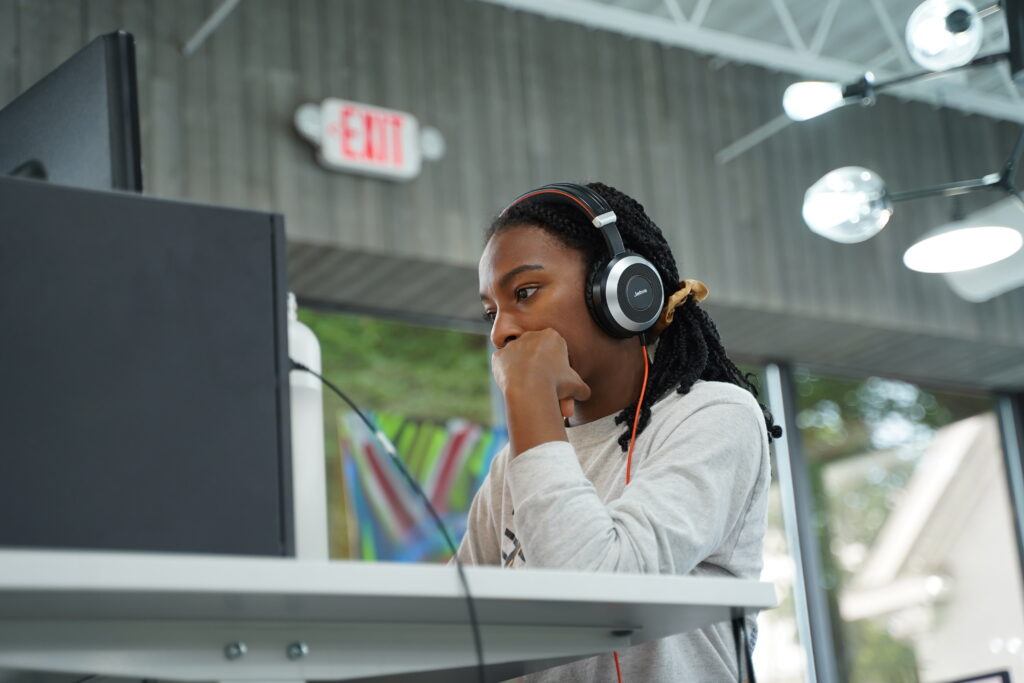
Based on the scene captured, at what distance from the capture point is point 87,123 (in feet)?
3.57

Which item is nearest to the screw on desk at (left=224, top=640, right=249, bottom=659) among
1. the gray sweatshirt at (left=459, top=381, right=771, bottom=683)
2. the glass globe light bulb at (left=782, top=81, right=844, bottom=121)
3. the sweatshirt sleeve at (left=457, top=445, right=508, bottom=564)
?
the gray sweatshirt at (left=459, top=381, right=771, bottom=683)

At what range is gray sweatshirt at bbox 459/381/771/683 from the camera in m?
1.03

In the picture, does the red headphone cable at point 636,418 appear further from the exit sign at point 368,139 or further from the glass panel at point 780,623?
the glass panel at point 780,623

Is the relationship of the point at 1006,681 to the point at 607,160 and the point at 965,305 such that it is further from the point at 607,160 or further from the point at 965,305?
the point at 965,305

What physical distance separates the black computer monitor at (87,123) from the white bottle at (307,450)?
0.21 m

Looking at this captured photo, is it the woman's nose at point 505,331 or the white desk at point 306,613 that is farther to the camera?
the woman's nose at point 505,331

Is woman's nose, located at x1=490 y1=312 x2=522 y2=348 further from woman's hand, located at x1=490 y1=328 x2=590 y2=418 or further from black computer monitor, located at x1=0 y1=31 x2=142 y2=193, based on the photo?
black computer monitor, located at x1=0 y1=31 x2=142 y2=193

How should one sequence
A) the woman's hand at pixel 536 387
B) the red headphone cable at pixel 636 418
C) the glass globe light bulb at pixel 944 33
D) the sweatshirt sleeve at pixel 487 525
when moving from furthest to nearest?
the glass globe light bulb at pixel 944 33, the sweatshirt sleeve at pixel 487 525, the red headphone cable at pixel 636 418, the woman's hand at pixel 536 387

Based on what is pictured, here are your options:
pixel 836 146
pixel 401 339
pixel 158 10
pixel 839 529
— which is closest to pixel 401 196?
pixel 401 339

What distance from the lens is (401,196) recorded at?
4.19m

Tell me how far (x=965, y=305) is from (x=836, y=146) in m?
0.87

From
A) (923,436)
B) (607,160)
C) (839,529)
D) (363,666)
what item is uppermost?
(607,160)

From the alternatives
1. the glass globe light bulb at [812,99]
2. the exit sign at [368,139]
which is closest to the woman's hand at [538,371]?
the glass globe light bulb at [812,99]

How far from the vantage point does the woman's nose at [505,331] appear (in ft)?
4.34
